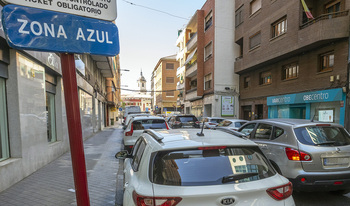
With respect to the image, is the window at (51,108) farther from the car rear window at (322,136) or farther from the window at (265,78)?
the window at (265,78)

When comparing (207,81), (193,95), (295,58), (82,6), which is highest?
(295,58)

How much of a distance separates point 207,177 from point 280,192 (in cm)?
73

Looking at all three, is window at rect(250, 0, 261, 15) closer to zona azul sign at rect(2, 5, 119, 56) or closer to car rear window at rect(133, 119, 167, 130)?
car rear window at rect(133, 119, 167, 130)

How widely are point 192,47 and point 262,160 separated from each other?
26875 millimetres

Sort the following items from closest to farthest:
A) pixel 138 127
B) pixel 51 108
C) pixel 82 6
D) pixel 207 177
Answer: pixel 207 177
pixel 82 6
pixel 138 127
pixel 51 108

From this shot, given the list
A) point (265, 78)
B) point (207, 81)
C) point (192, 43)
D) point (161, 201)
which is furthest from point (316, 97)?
point (192, 43)

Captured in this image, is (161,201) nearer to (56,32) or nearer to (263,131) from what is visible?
(56,32)

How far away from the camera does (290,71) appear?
1443cm

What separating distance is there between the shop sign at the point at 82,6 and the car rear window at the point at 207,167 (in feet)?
5.38

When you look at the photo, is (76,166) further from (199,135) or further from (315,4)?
(315,4)

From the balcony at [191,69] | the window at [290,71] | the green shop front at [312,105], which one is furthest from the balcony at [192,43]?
the green shop front at [312,105]

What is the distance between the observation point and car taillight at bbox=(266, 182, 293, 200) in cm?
181

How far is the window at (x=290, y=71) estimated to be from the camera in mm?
13797

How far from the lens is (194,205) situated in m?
1.63
